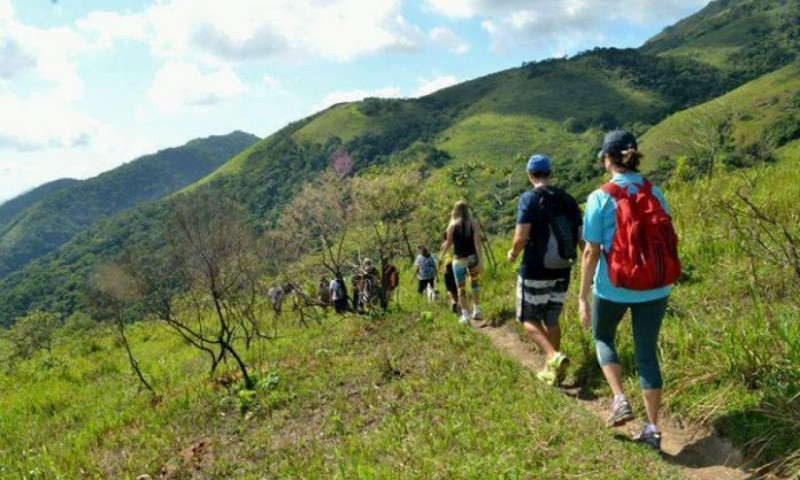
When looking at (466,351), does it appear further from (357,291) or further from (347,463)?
(357,291)

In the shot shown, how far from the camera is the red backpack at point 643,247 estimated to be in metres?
3.73

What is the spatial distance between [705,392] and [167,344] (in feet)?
54.4

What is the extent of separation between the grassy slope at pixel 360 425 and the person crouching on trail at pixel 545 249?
1.91 feet

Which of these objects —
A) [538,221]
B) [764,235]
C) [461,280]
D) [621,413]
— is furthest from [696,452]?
[461,280]

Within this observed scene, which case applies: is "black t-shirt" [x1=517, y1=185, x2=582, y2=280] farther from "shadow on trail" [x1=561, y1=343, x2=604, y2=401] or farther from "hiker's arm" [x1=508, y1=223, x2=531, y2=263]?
"shadow on trail" [x1=561, y1=343, x2=604, y2=401]

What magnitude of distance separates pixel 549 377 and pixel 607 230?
2.07m

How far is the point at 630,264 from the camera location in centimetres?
375

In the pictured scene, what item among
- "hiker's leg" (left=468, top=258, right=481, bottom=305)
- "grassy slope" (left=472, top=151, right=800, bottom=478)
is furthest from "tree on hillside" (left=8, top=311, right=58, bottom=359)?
"grassy slope" (left=472, top=151, right=800, bottom=478)

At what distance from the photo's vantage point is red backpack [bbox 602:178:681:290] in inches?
147

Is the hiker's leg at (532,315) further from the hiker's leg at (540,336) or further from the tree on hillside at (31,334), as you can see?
the tree on hillside at (31,334)

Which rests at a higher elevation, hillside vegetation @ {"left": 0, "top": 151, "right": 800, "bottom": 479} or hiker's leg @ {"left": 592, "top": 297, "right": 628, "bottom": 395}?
hiker's leg @ {"left": 592, "top": 297, "right": 628, "bottom": 395}

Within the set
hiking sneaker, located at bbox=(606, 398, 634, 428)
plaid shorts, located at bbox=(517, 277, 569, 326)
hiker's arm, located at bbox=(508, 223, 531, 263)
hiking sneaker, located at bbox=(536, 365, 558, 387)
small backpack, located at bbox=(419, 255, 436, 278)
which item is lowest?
hiking sneaker, located at bbox=(536, 365, 558, 387)

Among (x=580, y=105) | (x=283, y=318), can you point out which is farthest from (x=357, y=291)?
(x=580, y=105)

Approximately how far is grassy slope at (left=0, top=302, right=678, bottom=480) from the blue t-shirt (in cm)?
112
